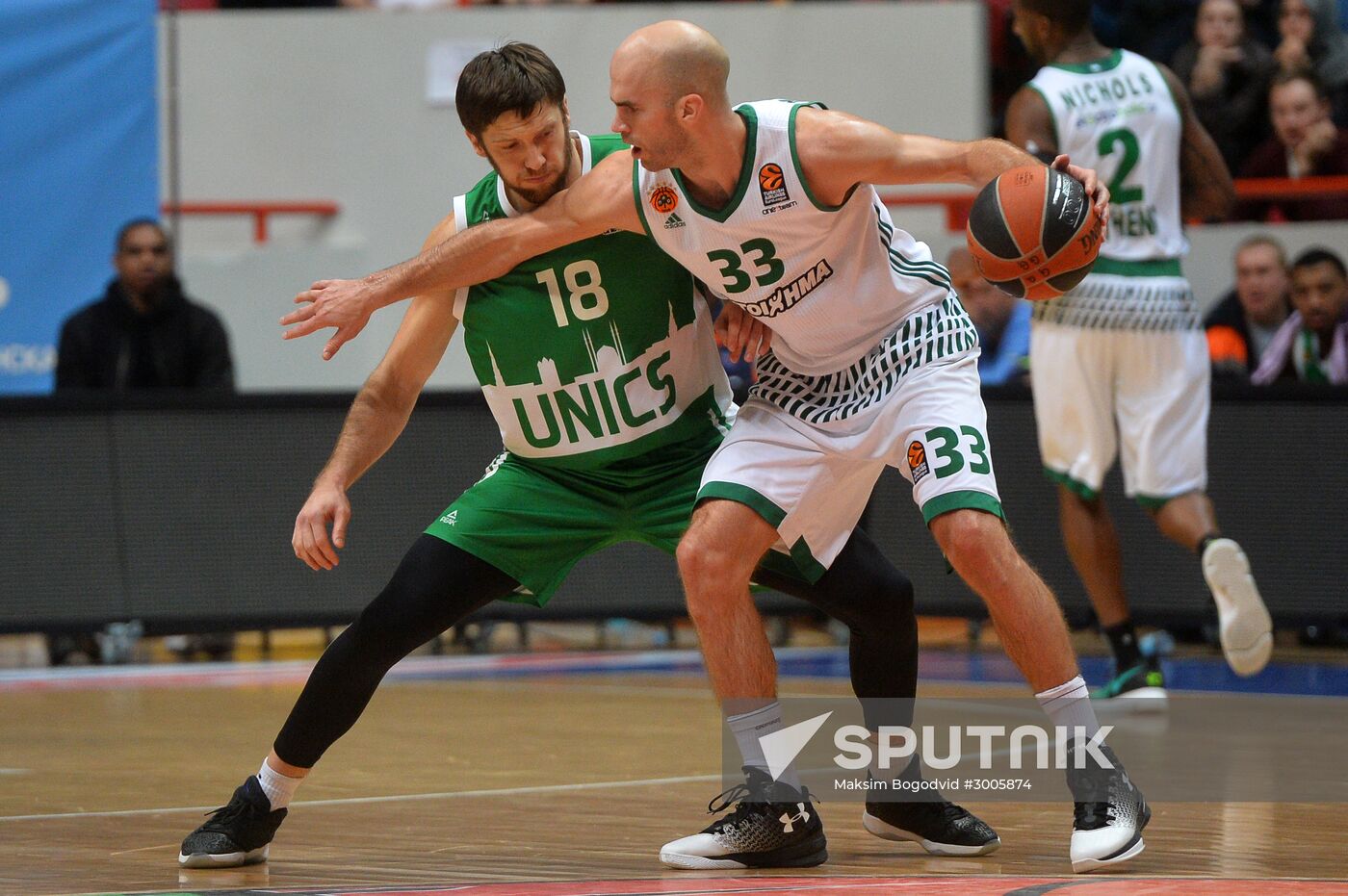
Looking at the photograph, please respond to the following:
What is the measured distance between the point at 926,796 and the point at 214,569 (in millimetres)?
5700

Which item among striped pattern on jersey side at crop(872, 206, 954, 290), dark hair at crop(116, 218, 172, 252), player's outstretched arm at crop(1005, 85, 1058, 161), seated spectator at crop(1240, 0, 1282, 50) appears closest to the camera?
striped pattern on jersey side at crop(872, 206, 954, 290)

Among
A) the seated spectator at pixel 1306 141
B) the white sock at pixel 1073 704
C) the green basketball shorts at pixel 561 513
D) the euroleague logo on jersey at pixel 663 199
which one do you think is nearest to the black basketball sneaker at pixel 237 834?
the green basketball shorts at pixel 561 513

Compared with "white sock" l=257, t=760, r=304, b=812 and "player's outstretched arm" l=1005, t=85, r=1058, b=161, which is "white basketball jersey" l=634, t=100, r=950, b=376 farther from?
"player's outstretched arm" l=1005, t=85, r=1058, b=161

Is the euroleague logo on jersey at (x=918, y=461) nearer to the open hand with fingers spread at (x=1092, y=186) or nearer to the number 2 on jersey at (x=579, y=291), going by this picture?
the open hand with fingers spread at (x=1092, y=186)

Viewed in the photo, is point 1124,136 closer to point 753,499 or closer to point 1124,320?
point 1124,320

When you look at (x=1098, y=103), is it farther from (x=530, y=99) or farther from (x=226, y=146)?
(x=226, y=146)

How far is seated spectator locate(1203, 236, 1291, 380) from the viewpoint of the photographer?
32.4 feet

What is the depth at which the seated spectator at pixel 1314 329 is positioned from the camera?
9508 mm

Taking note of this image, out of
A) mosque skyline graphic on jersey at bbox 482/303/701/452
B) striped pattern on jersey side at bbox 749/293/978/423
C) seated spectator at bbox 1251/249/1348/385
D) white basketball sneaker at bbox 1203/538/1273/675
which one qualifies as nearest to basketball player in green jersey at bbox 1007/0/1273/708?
white basketball sneaker at bbox 1203/538/1273/675

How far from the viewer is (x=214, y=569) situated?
9562 mm

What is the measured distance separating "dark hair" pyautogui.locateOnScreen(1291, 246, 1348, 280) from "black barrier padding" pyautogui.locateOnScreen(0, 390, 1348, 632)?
28.5 inches

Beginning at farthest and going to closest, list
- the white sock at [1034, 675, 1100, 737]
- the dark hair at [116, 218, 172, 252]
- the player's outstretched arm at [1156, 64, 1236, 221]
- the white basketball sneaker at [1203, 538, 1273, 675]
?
the dark hair at [116, 218, 172, 252]
the player's outstretched arm at [1156, 64, 1236, 221]
the white basketball sneaker at [1203, 538, 1273, 675]
the white sock at [1034, 675, 1100, 737]

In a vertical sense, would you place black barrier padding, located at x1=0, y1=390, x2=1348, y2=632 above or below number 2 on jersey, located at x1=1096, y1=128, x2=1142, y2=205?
below

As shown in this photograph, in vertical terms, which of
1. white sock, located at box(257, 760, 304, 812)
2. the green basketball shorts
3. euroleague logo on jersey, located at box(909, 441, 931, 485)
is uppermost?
euroleague logo on jersey, located at box(909, 441, 931, 485)
